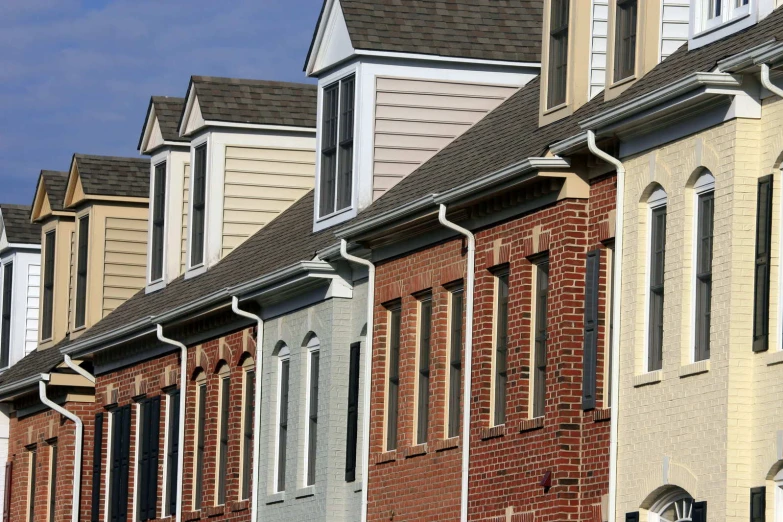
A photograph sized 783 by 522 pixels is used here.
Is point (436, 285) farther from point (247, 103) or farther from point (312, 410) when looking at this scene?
point (247, 103)

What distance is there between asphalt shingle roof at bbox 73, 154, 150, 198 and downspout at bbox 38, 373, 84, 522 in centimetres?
397

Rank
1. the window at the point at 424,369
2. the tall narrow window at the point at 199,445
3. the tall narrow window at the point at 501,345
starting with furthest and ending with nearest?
the tall narrow window at the point at 199,445 → the window at the point at 424,369 → the tall narrow window at the point at 501,345

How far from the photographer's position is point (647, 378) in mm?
22078

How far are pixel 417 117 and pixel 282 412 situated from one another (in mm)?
4948

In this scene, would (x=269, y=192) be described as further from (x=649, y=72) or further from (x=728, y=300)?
(x=728, y=300)

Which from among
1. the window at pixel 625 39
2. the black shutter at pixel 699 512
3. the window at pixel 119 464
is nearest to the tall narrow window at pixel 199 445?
the window at pixel 119 464

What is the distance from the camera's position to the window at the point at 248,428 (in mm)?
33125

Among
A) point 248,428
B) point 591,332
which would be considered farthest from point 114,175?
point 591,332

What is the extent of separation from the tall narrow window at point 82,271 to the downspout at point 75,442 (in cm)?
185

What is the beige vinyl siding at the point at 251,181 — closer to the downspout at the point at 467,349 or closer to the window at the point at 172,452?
the window at the point at 172,452

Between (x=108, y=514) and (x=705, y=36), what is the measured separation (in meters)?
19.4

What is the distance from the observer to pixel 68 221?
43.6 m

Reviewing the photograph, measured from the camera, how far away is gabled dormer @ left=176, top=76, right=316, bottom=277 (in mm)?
36469

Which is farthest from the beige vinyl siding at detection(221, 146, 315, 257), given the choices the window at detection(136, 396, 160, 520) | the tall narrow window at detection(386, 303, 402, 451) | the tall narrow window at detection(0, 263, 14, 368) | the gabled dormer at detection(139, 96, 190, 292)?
the tall narrow window at detection(0, 263, 14, 368)
